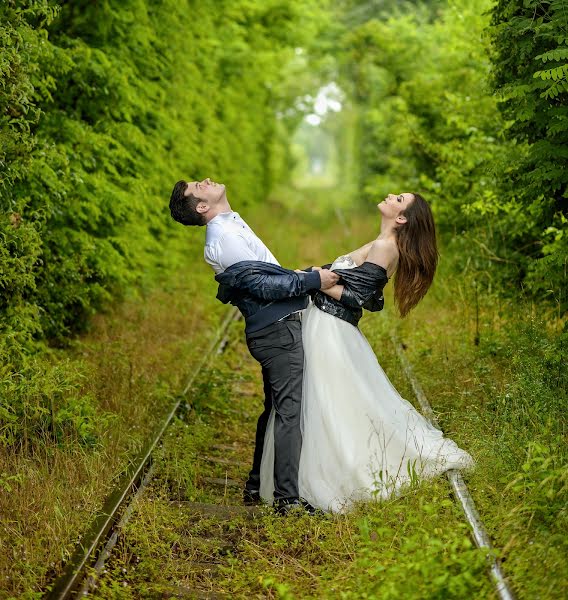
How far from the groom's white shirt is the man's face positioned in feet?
0.36

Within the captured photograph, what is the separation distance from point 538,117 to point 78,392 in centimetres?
422

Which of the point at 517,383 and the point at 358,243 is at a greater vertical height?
the point at 517,383

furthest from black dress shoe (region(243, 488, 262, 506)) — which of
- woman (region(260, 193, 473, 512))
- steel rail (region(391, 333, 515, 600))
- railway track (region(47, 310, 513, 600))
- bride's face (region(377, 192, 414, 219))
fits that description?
bride's face (region(377, 192, 414, 219))

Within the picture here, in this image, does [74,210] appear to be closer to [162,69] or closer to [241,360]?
[241,360]

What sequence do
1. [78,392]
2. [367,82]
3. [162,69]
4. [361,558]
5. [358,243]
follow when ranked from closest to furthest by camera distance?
1. [361,558]
2. [78,392]
3. [162,69]
4. [358,243]
5. [367,82]

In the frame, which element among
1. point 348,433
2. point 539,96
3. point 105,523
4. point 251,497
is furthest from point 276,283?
point 539,96

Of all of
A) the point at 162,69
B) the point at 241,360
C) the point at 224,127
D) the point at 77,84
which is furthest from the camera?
the point at 224,127

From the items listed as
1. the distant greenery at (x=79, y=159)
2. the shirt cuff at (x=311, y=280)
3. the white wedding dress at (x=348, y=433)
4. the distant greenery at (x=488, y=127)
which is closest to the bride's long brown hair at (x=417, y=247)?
the white wedding dress at (x=348, y=433)

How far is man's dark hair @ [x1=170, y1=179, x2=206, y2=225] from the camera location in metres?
5.96

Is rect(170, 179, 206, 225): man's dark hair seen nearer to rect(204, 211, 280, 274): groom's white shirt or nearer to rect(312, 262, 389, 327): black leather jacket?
rect(204, 211, 280, 274): groom's white shirt

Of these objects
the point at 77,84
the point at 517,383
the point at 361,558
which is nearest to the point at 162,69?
the point at 77,84

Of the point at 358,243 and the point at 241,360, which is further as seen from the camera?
the point at 358,243

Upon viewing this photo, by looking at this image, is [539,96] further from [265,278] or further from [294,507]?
[294,507]

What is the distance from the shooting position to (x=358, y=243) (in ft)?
61.1
